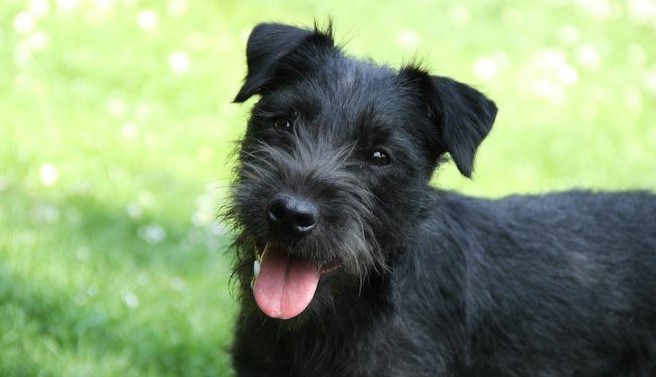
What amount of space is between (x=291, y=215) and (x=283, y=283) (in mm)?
425

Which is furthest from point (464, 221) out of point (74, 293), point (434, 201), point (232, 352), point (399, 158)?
point (74, 293)

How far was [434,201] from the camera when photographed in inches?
195

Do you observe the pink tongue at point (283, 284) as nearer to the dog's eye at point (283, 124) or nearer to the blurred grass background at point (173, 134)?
the dog's eye at point (283, 124)

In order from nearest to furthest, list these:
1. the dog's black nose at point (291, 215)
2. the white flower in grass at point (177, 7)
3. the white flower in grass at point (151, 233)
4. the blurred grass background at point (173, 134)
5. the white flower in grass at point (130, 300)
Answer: the dog's black nose at point (291, 215) → the blurred grass background at point (173, 134) → the white flower in grass at point (130, 300) → the white flower in grass at point (151, 233) → the white flower in grass at point (177, 7)

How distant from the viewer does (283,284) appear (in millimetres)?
4422

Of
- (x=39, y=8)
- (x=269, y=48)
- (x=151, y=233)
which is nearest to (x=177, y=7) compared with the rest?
(x=39, y=8)

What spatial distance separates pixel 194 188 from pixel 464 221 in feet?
11.1

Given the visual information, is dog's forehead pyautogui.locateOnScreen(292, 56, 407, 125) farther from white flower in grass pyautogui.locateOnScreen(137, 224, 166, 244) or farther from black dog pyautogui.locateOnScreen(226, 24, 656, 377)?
white flower in grass pyautogui.locateOnScreen(137, 224, 166, 244)

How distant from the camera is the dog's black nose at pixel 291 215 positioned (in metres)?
4.14

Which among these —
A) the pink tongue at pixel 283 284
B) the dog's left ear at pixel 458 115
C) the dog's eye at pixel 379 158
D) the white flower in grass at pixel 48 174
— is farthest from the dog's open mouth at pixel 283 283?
the white flower in grass at pixel 48 174

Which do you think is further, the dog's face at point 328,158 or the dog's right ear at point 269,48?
the dog's right ear at point 269,48

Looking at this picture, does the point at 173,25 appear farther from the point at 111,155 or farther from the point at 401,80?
the point at 401,80

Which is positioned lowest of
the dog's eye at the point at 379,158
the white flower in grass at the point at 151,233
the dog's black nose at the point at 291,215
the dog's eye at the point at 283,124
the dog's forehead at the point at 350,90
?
the white flower in grass at the point at 151,233

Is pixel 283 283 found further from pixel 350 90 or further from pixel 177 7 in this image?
pixel 177 7
